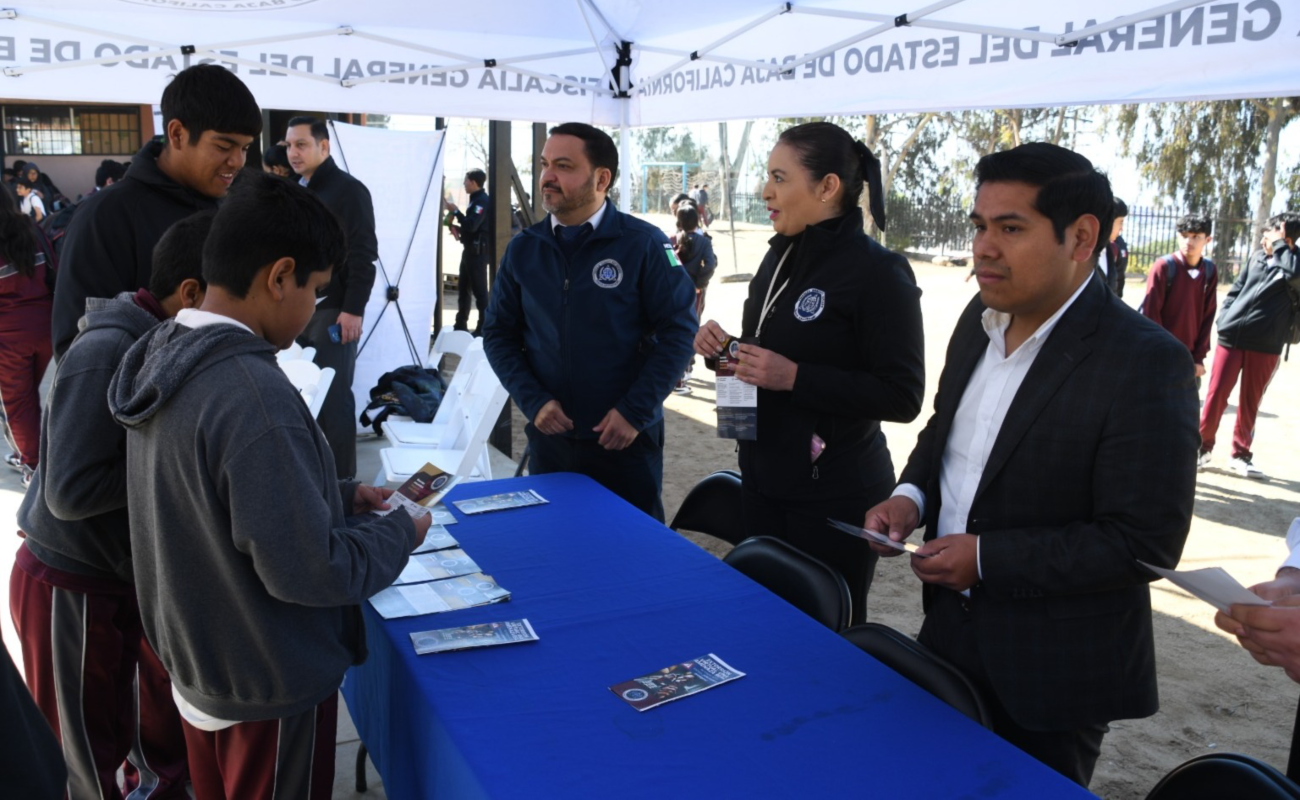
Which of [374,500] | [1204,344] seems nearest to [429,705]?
[374,500]

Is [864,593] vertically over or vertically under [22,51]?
under

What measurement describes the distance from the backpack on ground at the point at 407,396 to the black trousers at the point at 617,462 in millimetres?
2772

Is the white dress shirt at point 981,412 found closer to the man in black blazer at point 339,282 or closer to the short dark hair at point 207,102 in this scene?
the short dark hair at point 207,102

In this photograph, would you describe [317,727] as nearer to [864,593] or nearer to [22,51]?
[864,593]

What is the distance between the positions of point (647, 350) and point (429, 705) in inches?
69.6

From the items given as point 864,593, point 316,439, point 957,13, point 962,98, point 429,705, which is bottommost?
point 864,593

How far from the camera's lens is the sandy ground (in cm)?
315

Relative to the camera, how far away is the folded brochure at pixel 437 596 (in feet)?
6.58

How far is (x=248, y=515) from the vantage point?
1.45 meters

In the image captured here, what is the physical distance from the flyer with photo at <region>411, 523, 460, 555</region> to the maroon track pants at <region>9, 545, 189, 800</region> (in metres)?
0.64

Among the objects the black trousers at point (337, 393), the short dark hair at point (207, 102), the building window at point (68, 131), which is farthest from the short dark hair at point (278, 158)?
the building window at point (68, 131)

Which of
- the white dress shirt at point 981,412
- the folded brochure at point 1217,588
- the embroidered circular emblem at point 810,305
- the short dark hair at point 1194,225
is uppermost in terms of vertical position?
the short dark hair at point 1194,225

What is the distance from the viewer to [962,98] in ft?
11.4

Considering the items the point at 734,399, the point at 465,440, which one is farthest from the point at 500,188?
the point at 734,399
